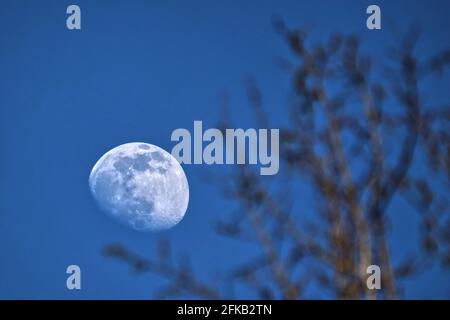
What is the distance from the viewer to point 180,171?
1011 centimetres

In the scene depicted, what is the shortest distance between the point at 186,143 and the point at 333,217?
12.6 ft
